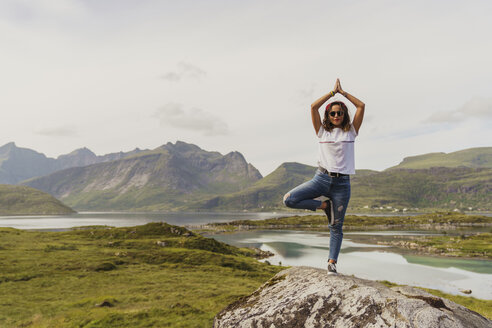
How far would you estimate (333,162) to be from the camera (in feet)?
33.2

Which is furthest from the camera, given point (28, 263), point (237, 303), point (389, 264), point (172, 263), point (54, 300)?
point (389, 264)

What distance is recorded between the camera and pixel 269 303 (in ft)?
33.0

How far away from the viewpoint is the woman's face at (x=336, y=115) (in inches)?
408

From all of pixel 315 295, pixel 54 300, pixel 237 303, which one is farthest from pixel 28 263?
pixel 315 295

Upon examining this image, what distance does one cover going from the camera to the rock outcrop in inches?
324

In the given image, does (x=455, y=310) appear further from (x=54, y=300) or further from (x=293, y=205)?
(x=54, y=300)

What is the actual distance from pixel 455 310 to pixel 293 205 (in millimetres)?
5696

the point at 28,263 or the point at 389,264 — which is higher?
the point at 28,263

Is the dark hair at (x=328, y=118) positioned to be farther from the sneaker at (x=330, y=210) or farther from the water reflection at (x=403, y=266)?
the water reflection at (x=403, y=266)

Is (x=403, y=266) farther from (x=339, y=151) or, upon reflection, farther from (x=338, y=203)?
(x=339, y=151)

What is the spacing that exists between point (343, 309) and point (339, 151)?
492cm

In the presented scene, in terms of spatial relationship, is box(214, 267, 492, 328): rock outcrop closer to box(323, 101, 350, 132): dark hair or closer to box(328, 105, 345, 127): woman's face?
box(323, 101, 350, 132): dark hair

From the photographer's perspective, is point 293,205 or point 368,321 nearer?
point 368,321

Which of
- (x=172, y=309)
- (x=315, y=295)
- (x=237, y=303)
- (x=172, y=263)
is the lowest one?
(x=172, y=263)
